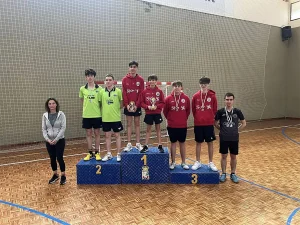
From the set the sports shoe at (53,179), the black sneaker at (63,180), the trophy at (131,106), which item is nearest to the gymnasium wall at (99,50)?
the sports shoe at (53,179)

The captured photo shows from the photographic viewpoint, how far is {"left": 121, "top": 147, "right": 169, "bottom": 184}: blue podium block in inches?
129

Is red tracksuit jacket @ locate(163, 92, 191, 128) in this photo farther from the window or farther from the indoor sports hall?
the window

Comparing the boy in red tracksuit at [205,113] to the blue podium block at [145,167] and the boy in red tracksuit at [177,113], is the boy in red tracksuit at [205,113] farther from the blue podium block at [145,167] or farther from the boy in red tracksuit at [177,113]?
the blue podium block at [145,167]

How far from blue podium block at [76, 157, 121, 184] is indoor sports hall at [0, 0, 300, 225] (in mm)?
81

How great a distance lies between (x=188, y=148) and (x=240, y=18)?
6436 millimetres

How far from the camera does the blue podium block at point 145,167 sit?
328 centimetres

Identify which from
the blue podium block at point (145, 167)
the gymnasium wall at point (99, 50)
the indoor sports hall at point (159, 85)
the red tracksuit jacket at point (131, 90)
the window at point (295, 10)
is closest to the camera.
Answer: the indoor sports hall at point (159, 85)

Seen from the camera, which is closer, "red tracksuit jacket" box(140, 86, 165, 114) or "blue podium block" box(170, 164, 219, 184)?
"blue podium block" box(170, 164, 219, 184)

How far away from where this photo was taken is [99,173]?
3.35 m

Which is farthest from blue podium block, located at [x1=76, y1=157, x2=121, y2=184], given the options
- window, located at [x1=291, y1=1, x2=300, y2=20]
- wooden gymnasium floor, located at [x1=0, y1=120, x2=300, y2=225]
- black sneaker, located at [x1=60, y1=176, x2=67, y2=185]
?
window, located at [x1=291, y1=1, x2=300, y2=20]

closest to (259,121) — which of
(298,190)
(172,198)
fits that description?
(298,190)

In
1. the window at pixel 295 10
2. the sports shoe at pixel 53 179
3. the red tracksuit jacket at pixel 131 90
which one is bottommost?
the sports shoe at pixel 53 179

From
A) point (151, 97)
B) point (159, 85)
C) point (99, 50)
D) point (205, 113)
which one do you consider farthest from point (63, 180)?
point (99, 50)

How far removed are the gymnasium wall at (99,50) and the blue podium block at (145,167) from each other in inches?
147
